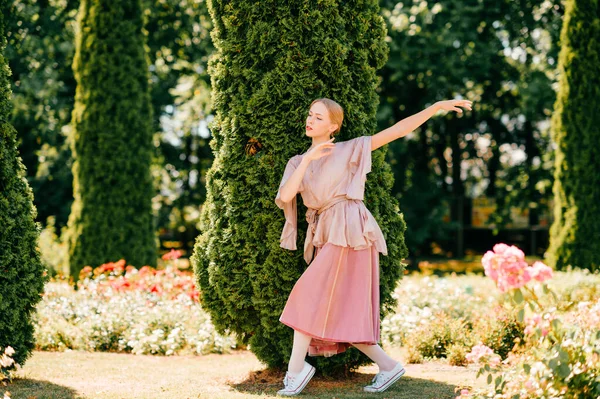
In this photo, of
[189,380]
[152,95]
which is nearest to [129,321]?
[189,380]

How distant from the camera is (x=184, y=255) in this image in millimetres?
22703

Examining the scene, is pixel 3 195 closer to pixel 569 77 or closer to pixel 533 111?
pixel 569 77

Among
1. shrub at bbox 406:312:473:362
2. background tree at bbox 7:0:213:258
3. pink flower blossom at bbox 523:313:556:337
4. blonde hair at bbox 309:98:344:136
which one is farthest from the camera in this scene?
background tree at bbox 7:0:213:258

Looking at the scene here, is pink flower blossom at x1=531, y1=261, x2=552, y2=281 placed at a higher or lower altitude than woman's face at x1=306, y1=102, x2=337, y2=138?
lower

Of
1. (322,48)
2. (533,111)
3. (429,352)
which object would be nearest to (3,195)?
(322,48)

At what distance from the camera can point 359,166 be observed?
181 inches

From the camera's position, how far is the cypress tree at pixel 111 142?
10.6 metres

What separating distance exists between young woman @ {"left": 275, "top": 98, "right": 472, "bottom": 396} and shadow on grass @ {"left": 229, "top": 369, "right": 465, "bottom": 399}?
13cm

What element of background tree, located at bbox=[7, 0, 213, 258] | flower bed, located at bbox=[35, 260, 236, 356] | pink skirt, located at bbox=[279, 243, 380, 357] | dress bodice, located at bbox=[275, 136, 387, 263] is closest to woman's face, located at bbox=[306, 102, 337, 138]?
dress bodice, located at bbox=[275, 136, 387, 263]

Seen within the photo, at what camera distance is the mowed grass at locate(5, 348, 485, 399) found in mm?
4547

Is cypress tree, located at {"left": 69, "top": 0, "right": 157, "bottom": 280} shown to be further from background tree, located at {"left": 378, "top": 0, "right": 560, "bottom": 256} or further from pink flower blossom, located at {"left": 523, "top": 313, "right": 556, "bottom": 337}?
pink flower blossom, located at {"left": 523, "top": 313, "right": 556, "bottom": 337}

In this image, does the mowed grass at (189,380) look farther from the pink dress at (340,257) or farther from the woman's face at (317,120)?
the woman's face at (317,120)

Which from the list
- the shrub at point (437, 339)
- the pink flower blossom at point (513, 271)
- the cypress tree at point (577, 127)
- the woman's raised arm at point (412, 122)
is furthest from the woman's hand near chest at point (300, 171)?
the cypress tree at point (577, 127)

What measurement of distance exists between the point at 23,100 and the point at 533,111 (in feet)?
37.5
